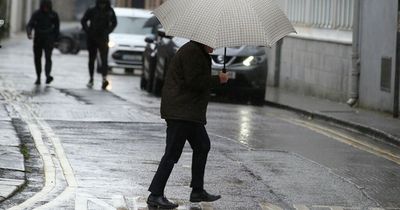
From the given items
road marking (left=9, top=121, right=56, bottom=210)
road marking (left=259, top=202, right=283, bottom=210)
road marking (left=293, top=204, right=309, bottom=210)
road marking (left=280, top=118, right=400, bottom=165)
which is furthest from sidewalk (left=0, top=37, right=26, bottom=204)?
road marking (left=280, top=118, right=400, bottom=165)

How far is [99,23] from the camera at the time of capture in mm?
22016

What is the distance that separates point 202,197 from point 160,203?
0.43 metres

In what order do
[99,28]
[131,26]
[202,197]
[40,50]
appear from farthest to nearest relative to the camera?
[131,26]
[99,28]
[40,50]
[202,197]

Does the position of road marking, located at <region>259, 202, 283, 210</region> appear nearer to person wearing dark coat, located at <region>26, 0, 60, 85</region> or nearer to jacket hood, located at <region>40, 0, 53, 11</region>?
person wearing dark coat, located at <region>26, 0, 60, 85</region>

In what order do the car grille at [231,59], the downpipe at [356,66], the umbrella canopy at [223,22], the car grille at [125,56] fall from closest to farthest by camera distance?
the umbrella canopy at [223,22], the downpipe at [356,66], the car grille at [231,59], the car grille at [125,56]

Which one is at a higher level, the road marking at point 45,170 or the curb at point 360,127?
the road marking at point 45,170

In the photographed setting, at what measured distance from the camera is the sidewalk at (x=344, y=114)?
1513 centimetres

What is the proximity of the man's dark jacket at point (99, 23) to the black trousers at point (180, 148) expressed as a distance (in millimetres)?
13352

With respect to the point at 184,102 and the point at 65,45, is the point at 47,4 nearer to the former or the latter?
the point at 184,102

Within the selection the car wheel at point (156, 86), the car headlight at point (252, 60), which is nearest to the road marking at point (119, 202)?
the car headlight at point (252, 60)

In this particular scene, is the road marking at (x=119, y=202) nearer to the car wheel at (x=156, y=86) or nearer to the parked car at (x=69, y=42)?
the car wheel at (x=156, y=86)

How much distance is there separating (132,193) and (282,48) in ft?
54.3

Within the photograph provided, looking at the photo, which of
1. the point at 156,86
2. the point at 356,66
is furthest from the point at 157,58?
the point at 356,66

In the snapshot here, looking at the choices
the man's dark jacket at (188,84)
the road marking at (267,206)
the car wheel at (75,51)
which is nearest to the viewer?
the man's dark jacket at (188,84)
